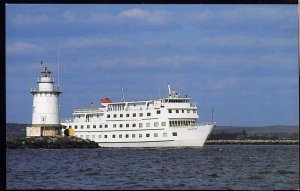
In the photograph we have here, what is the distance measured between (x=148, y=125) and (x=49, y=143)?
3095 millimetres

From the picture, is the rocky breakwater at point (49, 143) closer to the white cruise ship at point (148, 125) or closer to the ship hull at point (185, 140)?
the white cruise ship at point (148, 125)

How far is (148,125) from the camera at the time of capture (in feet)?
57.5

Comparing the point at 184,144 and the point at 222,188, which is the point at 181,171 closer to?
the point at 222,188

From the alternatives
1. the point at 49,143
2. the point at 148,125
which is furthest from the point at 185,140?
the point at 49,143

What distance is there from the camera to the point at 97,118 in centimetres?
1905

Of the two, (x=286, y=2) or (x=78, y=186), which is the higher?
(x=286, y=2)

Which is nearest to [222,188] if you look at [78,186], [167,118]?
[78,186]

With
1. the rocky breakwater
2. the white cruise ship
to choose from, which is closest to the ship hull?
the white cruise ship

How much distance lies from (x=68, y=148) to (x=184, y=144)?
392 centimetres

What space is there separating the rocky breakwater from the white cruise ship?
0.27 metres

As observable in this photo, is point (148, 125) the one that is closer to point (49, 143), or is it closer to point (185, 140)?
point (185, 140)
